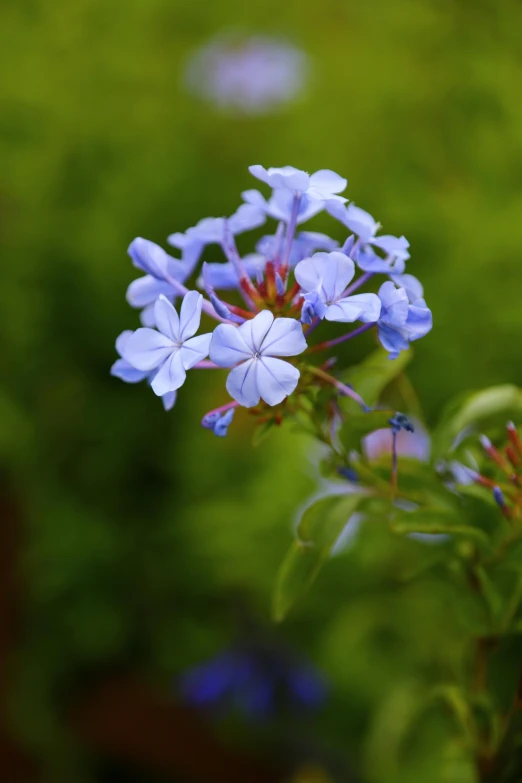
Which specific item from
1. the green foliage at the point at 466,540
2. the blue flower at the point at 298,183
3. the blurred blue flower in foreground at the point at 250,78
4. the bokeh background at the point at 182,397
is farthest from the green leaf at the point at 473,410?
the blurred blue flower in foreground at the point at 250,78

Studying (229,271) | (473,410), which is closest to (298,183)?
(229,271)

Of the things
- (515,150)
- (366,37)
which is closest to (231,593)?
(515,150)

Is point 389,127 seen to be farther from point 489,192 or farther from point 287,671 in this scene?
point 287,671

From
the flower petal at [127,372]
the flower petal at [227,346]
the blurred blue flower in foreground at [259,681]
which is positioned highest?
the flower petal at [227,346]

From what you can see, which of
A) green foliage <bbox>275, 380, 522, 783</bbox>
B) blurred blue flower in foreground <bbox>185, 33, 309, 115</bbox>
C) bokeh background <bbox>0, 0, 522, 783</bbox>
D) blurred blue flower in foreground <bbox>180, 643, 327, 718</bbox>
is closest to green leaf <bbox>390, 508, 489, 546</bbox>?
green foliage <bbox>275, 380, 522, 783</bbox>

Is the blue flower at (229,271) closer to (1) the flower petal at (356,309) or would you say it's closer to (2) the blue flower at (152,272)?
(2) the blue flower at (152,272)

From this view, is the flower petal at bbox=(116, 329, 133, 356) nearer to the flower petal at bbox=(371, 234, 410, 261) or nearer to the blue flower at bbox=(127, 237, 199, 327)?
the blue flower at bbox=(127, 237, 199, 327)

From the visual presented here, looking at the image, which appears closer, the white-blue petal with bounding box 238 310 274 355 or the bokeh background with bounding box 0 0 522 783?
the white-blue petal with bounding box 238 310 274 355
